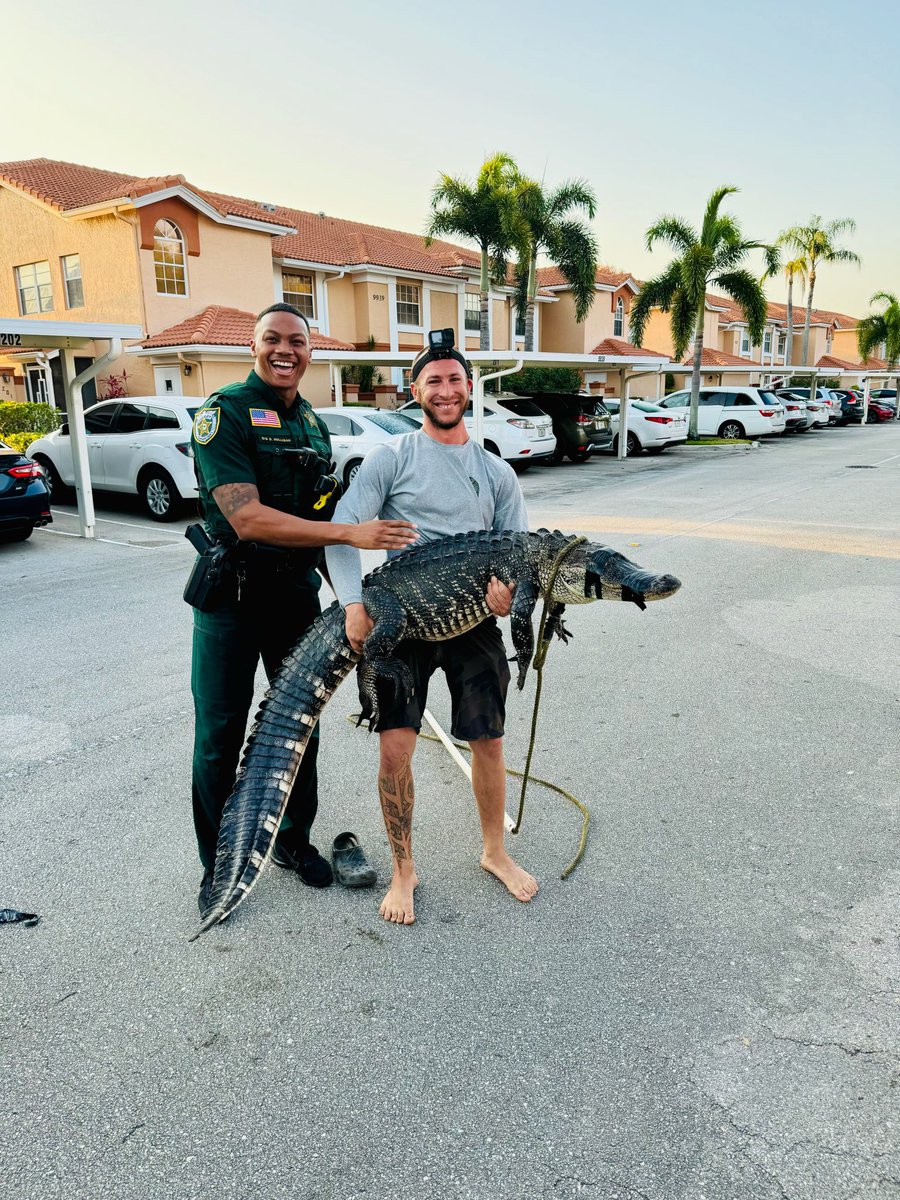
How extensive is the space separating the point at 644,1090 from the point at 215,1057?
3.91 feet

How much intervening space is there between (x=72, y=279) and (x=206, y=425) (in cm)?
2275

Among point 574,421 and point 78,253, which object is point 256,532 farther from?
point 78,253

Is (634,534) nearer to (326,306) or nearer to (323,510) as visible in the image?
(323,510)

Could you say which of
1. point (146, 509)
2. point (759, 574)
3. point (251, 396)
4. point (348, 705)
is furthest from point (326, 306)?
point (251, 396)

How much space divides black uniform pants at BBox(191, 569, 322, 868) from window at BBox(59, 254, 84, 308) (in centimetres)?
2212

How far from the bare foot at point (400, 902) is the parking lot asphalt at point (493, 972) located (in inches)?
2.4

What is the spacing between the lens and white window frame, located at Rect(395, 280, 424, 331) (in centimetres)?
2888

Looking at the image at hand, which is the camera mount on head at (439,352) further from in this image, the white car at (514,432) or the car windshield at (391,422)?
the white car at (514,432)

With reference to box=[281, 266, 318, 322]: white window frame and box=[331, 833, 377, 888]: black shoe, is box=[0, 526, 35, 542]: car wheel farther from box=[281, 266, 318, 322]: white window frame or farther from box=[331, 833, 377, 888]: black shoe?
box=[281, 266, 318, 322]: white window frame

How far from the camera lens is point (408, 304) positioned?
96.4 ft

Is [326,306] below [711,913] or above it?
above

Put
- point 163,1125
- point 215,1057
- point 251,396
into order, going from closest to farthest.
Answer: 1. point 163,1125
2. point 215,1057
3. point 251,396

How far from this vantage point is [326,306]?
2662 cm

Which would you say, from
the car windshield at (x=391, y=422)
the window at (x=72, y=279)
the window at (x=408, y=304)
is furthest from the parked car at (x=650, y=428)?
the window at (x=72, y=279)
